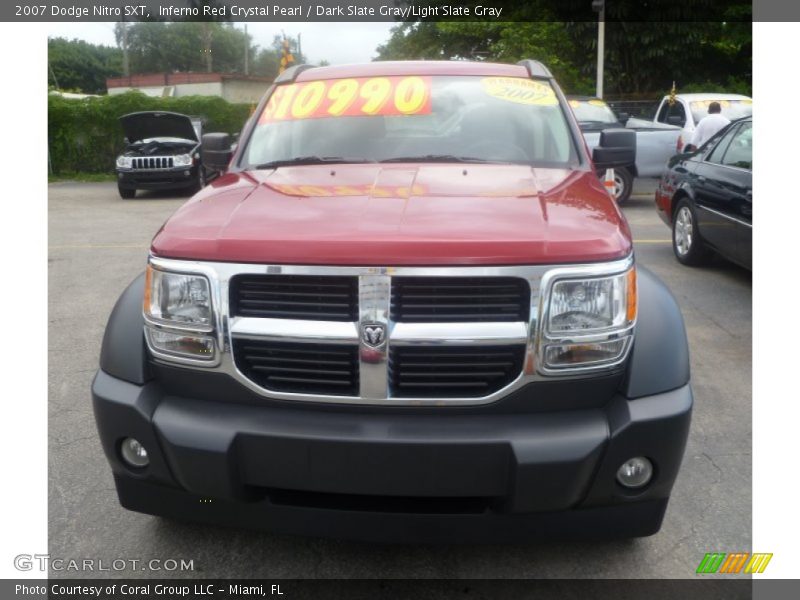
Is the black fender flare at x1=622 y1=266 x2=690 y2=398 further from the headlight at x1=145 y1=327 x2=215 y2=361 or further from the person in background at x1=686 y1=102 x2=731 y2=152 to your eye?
the person in background at x1=686 y1=102 x2=731 y2=152

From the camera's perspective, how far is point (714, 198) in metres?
6.71

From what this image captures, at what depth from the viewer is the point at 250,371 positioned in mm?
2416

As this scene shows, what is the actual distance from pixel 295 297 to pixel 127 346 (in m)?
0.68

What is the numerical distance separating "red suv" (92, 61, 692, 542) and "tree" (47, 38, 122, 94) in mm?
70432

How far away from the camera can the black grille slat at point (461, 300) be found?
228 centimetres

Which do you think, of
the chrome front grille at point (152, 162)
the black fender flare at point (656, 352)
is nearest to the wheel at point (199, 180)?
the chrome front grille at point (152, 162)

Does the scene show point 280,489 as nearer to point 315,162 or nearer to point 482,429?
point 482,429

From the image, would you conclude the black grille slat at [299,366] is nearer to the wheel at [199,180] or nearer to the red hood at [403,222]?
the red hood at [403,222]

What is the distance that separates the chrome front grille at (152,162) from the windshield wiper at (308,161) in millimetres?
11896

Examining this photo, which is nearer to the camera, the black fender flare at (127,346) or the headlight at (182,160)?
the black fender flare at (127,346)

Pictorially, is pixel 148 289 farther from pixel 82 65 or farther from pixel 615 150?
pixel 82 65

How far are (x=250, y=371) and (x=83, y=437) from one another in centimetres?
183

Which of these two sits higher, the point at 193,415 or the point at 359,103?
the point at 359,103

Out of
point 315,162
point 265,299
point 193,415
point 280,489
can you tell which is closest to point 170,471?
point 193,415
